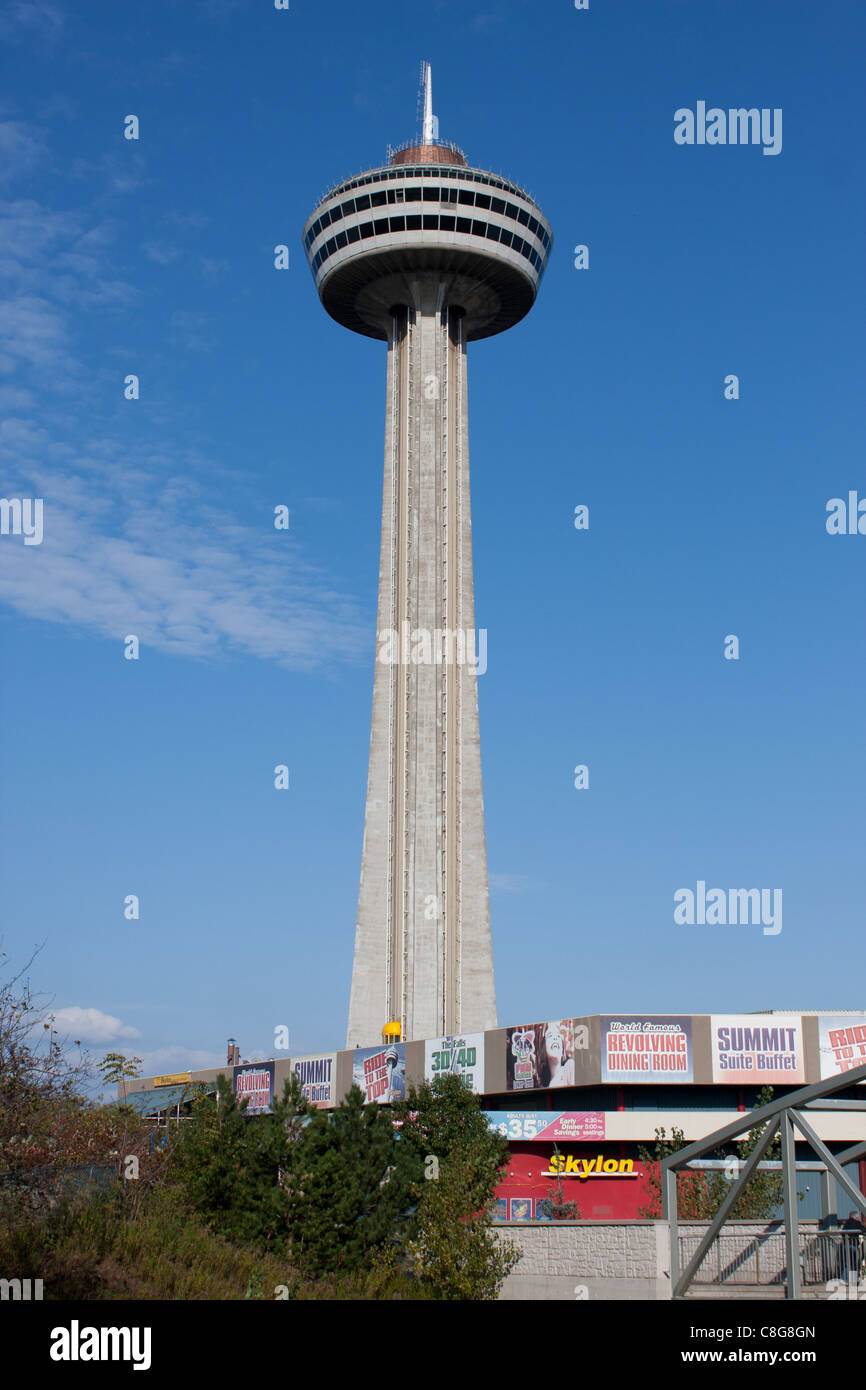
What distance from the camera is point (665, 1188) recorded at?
95.2 ft

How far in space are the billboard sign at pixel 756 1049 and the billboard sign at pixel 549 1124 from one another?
231 inches

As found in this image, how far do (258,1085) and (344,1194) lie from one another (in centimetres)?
5017

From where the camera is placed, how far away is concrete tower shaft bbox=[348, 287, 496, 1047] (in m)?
85.3

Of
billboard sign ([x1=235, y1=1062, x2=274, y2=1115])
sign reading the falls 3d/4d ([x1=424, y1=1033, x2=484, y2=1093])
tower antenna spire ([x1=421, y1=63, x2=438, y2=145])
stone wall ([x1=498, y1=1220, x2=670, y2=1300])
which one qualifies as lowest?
stone wall ([x1=498, y1=1220, x2=670, y2=1300])

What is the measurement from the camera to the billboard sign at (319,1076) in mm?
75375

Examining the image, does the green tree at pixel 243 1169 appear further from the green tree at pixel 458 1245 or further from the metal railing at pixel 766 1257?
the metal railing at pixel 766 1257

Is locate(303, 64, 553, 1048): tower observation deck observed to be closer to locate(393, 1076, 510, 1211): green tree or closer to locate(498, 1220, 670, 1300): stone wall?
locate(393, 1076, 510, 1211): green tree

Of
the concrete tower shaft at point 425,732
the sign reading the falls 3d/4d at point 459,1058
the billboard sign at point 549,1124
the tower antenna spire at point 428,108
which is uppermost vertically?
the tower antenna spire at point 428,108

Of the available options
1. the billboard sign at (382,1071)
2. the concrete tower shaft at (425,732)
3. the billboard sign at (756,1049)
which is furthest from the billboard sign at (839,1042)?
the concrete tower shaft at (425,732)

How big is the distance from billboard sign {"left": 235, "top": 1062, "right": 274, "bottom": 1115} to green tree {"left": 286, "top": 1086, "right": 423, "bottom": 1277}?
43409 mm

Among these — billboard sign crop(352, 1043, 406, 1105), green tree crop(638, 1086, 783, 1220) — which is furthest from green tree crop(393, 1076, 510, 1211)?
billboard sign crop(352, 1043, 406, 1105)

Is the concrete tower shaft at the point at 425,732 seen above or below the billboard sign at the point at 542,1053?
above

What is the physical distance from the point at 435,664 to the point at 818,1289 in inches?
2573

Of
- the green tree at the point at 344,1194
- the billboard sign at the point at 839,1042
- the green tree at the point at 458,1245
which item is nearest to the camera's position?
the green tree at the point at 458,1245
